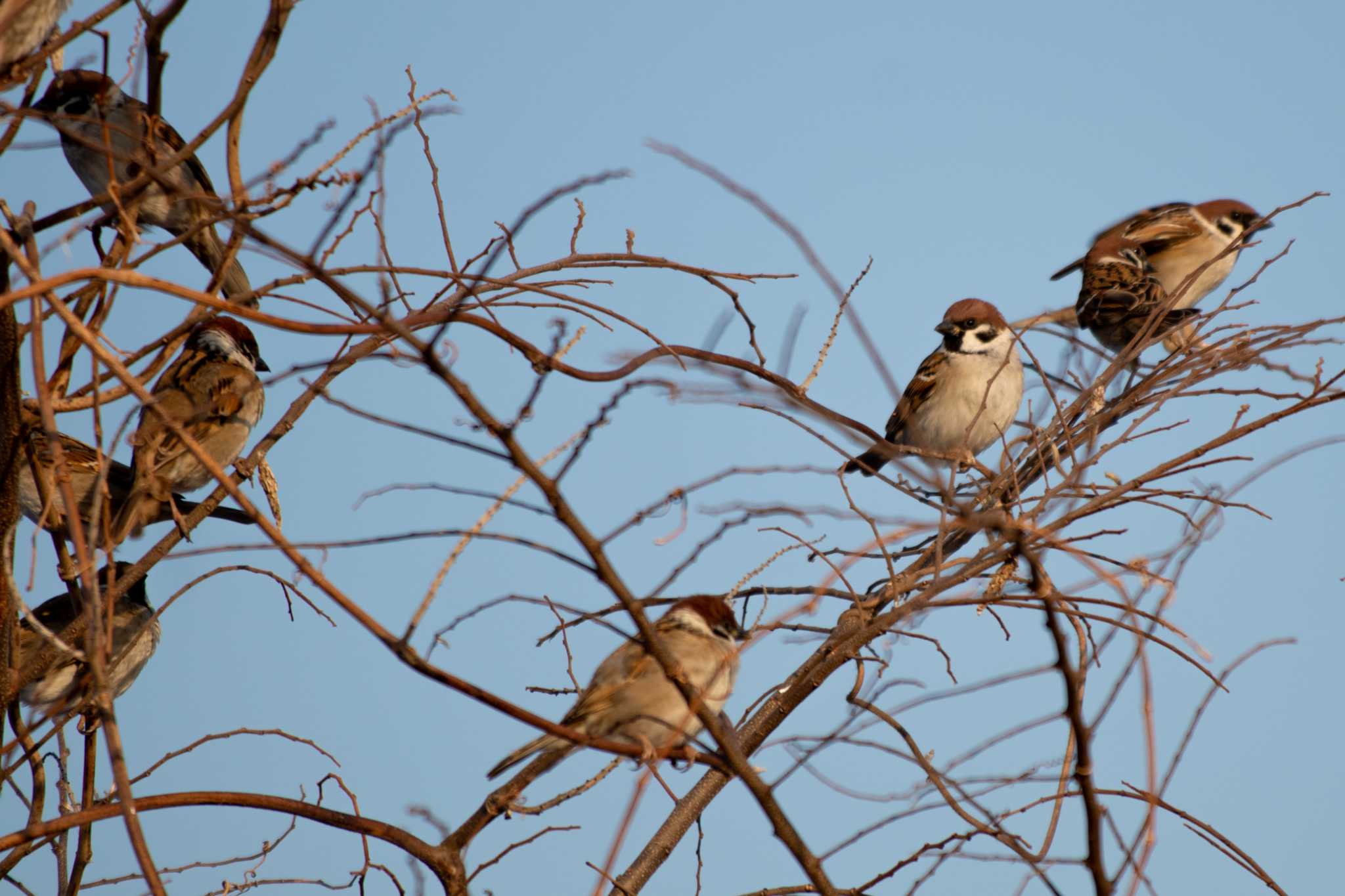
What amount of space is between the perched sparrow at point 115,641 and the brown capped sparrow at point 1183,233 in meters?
4.48

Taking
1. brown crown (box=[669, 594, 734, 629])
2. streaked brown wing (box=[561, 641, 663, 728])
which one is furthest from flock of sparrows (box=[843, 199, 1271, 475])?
streaked brown wing (box=[561, 641, 663, 728])

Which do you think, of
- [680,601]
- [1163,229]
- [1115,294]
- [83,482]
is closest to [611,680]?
[680,601]

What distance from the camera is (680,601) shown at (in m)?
3.06

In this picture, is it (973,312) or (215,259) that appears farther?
(973,312)

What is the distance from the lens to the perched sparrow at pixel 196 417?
4.23 meters

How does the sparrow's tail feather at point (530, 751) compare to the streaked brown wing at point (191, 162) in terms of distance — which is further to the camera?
the streaked brown wing at point (191, 162)

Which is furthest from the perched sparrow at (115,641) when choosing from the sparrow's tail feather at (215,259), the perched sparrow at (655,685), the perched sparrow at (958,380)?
the perched sparrow at (958,380)

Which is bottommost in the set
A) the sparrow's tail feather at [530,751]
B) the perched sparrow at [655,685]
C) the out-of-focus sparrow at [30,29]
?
the sparrow's tail feather at [530,751]

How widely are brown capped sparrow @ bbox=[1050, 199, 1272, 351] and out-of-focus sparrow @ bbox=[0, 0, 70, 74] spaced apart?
4866 millimetres

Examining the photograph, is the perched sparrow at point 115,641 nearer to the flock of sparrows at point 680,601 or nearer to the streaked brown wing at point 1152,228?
the flock of sparrows at point 680,601

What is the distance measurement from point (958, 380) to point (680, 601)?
2833 millimetres

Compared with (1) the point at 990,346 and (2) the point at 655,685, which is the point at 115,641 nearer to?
(2) the point at 655,685

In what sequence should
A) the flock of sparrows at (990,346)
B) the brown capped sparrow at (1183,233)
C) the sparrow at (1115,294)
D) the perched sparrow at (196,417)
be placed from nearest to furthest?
the perched sparrow at (196,417), the flock of sparrows at (990,346), the sparrow at (1115,294), the brown capped sparrow at (1183,233)

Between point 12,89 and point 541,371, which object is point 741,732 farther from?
point 12,89
